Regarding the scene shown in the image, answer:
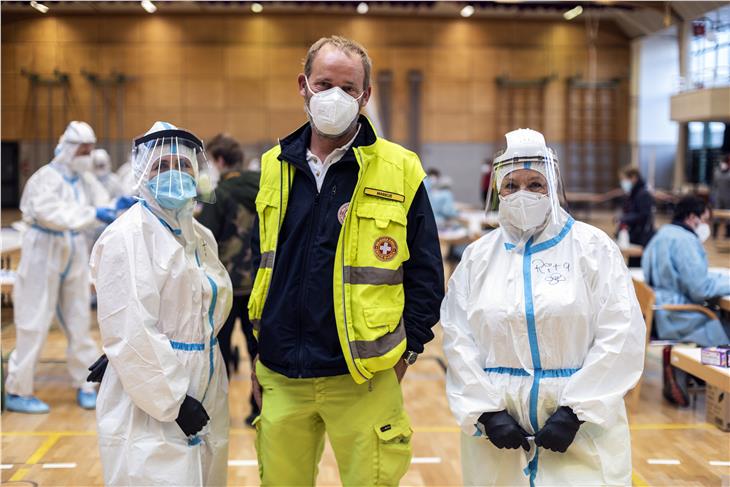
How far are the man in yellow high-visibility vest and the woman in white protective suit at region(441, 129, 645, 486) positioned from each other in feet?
0.58

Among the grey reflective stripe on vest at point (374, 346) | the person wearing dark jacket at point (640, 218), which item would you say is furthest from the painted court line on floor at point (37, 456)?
the person wearing dark jacket at point (640, 218)

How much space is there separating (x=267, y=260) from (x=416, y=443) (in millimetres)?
2642

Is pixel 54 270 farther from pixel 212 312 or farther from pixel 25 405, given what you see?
pixel 212 312

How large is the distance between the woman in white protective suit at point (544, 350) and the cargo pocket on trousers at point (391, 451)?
177 mm

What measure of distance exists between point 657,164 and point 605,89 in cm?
238

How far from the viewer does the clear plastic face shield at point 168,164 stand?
2596 mm

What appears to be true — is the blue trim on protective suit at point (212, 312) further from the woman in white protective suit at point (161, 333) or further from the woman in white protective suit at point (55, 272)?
the woman in white protective suit at point (55, 272)

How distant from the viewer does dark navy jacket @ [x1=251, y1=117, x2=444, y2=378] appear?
2.27 metres

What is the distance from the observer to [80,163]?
5.65 meters

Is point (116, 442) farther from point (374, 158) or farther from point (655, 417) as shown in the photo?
point (655, 417)

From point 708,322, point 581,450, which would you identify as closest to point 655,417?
point 708,322

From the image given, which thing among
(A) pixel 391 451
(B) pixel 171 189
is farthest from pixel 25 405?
(A) pixel 391 451

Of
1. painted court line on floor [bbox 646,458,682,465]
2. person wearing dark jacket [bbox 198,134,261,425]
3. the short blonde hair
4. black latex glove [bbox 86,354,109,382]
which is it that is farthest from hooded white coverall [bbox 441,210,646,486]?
person wearing dark jacket [bbox 198,134,261,425]

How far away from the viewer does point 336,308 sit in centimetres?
224
